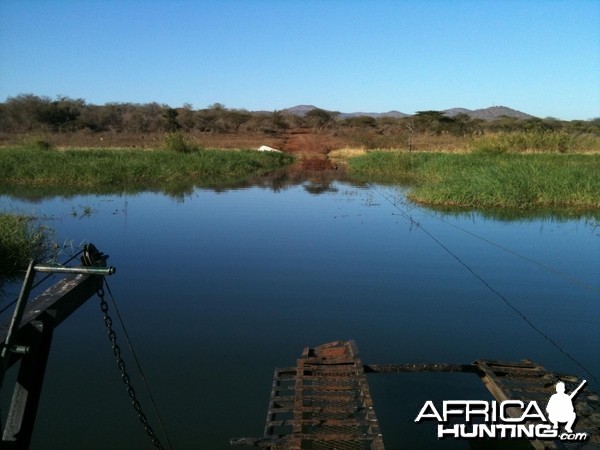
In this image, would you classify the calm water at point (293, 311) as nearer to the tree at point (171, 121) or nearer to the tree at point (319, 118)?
the tree at point (171, 121)

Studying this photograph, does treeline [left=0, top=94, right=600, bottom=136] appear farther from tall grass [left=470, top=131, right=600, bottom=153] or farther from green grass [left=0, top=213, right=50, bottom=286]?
green grass [left=0, top=213, right=50, bottom=286]

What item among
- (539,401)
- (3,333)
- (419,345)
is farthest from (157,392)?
(539,401)

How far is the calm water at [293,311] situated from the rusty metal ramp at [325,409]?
1.36 feet

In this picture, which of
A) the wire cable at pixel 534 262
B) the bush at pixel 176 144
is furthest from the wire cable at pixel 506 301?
the bush at pixel 176 144

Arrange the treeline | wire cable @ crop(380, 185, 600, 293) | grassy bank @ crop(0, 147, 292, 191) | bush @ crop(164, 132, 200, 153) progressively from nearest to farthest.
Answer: wire cable @ crop(380, 185, 600, 293) < grassy bank @ crop(0, 147, 292, 191) < bush @ crop(164, 132, 200, 153) < the treeline

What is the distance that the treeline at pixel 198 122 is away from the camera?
4581cm

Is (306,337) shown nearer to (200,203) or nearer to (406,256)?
(406,256)

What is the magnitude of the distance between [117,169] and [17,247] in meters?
12.0

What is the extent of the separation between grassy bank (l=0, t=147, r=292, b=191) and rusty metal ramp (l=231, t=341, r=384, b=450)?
14495 millimetres

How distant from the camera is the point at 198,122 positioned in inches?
2133

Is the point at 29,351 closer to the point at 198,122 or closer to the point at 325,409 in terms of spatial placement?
the point at 325,409

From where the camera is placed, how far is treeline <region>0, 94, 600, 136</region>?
4581cm
